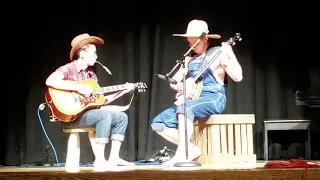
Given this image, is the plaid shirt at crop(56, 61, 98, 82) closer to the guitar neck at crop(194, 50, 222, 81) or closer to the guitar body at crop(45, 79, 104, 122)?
the guitar body at crop(45, 79, 104, 122)

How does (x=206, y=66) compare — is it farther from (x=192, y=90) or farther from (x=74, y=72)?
(x=74, y=72)

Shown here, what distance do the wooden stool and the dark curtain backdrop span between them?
1.76 metres

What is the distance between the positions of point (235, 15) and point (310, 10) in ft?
2.83

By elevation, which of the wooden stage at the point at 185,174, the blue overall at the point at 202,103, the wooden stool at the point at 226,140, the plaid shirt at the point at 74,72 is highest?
the plaid shirt at the point at 74,72

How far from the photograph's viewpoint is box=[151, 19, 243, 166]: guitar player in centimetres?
397

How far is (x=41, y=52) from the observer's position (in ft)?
20.0

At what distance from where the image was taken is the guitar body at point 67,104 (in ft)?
13.3

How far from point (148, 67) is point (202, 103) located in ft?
6.89

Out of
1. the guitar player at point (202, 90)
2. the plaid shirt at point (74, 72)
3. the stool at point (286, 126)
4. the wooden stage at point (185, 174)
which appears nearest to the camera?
the wooden stage at point (185, 174)

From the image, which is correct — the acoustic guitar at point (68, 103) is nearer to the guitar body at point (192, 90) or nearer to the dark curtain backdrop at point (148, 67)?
the guitar body at point (192, 90)

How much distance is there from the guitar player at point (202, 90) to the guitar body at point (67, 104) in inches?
22.4

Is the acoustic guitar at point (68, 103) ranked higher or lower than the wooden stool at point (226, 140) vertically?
higher

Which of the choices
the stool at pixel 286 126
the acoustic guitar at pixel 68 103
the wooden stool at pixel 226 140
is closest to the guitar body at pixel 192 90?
the wooden stool at pixel 226 140

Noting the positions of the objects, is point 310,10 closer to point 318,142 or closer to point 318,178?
point 318,142
